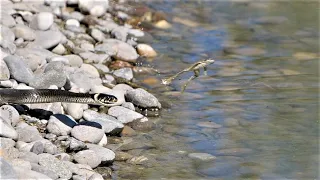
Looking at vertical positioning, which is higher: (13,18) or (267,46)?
(267,46)

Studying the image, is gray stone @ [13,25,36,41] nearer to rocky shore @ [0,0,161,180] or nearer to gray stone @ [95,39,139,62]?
rocky shore @ [0,0,161,180]

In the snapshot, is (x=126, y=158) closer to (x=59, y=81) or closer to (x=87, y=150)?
(x=87, y=150)

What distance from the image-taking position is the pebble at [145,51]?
1068 centimetres

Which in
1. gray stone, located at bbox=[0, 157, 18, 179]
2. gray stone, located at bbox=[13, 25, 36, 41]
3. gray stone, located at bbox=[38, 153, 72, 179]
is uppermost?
gray stone, located at bbox=[13, 25, 36, 41]

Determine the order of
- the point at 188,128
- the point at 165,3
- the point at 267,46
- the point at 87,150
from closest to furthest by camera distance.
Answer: the point at 87,150 → the point at 188,128 → the point at 267,46 → the point at 165,3

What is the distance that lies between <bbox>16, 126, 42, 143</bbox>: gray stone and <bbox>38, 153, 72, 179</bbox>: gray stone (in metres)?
0.60

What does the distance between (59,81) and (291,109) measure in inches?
92.8

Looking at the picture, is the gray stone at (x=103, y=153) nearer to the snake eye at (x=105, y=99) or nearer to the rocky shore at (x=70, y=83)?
the rocky shore at (x=70, y=83)

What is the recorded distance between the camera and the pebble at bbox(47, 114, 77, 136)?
740cm

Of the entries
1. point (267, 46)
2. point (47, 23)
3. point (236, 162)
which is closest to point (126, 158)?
point (236, 162)

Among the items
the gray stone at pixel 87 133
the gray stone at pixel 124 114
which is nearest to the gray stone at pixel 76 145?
the gray stone at pixel 87 133

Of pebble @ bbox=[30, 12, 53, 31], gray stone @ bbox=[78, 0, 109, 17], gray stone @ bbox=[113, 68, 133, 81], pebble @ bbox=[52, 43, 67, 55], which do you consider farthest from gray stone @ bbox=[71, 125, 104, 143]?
gray stone @ bbox=[78, 0, 109, 17]

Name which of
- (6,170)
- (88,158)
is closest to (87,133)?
(88,158)

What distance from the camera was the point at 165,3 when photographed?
13.2 metres
